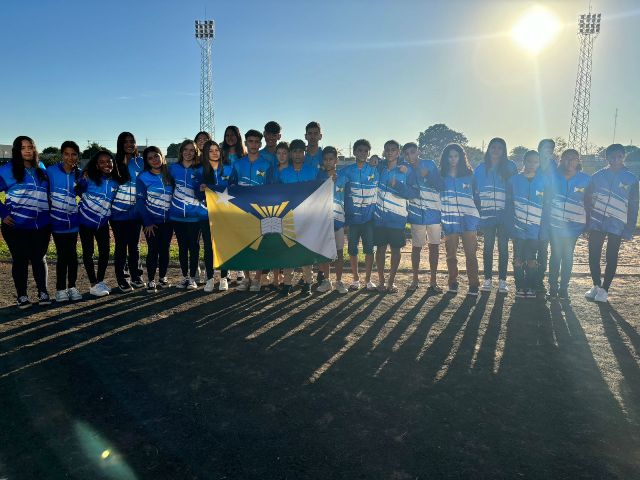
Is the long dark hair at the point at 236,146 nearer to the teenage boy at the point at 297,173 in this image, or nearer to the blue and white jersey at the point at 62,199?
the teenage boy at the point at 297,173

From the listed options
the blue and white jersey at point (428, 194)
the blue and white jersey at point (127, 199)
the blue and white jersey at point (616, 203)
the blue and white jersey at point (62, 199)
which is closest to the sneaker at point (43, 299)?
the blue and white jersey at point (62, 199)

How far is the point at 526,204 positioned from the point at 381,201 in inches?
77.9

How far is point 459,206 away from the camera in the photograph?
6449mm

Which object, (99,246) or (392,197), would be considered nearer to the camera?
(99,246)

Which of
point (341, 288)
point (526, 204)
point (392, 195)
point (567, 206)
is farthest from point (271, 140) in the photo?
point (567, 206)

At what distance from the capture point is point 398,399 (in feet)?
10.7

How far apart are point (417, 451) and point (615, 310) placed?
4.36 m

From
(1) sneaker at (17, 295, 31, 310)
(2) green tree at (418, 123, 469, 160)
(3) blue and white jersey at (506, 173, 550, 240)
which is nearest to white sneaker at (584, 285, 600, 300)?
(3) blue and white jersey at (506, 173, 550, 240)

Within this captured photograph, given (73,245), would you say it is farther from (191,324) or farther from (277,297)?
(277,297)

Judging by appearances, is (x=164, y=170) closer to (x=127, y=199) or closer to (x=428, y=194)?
(x=127, y=199)

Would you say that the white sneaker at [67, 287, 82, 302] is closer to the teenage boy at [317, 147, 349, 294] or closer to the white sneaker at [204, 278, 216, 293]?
the white sneaker at [204, 278, 216, 293]

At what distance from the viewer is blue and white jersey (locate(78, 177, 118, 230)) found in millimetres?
5883

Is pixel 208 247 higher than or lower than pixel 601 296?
higher

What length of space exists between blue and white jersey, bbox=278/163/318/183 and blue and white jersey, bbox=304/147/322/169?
4.2 inches
